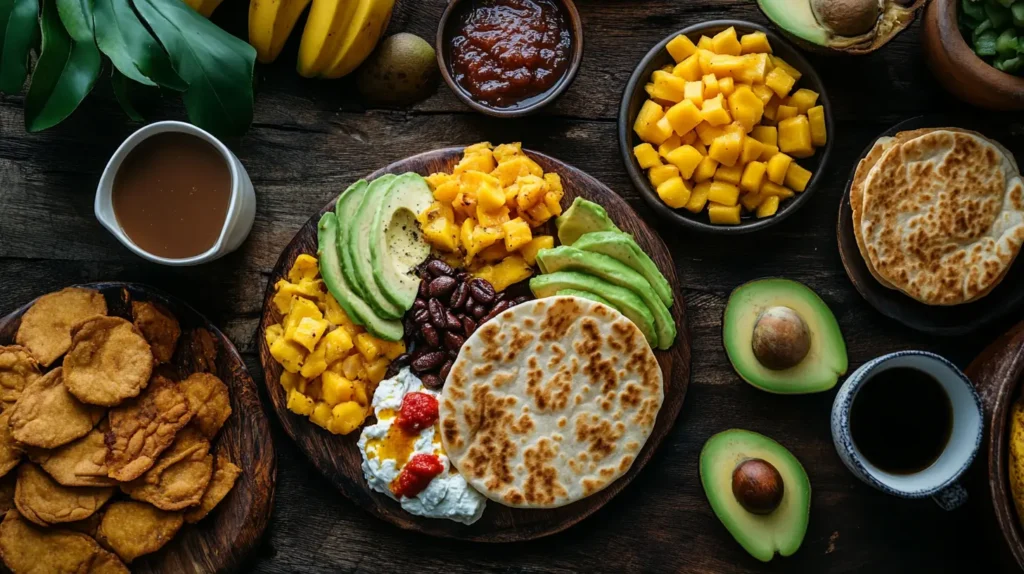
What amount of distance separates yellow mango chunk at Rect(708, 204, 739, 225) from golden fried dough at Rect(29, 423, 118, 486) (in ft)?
7.63

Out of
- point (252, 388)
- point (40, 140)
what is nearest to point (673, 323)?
point (252, 388)

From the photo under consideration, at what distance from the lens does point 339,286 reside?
9.04 ft

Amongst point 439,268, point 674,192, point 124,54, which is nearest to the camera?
point 124,54

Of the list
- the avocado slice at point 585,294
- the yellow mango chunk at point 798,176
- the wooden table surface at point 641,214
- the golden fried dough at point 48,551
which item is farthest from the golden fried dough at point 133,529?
the yellow mango chunk at point 798,176

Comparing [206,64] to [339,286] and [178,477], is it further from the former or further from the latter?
[178,477]

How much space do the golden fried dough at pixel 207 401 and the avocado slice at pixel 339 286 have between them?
0.58m

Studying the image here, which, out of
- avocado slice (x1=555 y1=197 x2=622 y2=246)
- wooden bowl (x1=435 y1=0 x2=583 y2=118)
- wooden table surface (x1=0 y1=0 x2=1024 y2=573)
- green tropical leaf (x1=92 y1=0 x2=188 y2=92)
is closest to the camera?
green tropical leaf (x1=92 y1=0 x2=188 y2=92)

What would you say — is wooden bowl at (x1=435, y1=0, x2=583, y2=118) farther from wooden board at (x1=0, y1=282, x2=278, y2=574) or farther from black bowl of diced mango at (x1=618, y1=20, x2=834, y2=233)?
wooden board at (x1=0, y1=282, x2=278, y2=574)

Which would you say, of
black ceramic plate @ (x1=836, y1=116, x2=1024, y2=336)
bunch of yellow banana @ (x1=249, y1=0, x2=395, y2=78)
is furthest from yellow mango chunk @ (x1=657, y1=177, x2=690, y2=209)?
bunch of yellow banana @ (x1=249, y1=0, x2=395, y2=78)

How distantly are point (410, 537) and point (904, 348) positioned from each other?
6.86 feet

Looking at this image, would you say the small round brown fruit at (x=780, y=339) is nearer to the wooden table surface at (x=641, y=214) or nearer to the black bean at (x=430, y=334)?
the wooden table surface at (x=641, y=214)

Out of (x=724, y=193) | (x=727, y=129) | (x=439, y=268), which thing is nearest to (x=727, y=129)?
(x=727, y=129)

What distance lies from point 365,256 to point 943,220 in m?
2.11

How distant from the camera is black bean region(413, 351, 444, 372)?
2801 mm
